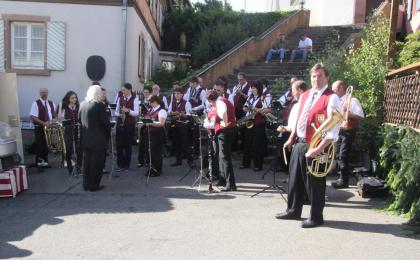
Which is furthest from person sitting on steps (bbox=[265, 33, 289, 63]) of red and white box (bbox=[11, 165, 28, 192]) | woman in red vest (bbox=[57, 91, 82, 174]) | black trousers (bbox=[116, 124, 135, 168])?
red and white box (bbox=[11, 165, 28, 192])

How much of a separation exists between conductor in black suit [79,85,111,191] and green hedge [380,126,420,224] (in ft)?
16.1

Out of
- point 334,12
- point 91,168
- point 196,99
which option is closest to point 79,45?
point 196,99

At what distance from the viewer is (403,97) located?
828 centimetres

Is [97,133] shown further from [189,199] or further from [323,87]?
[323,87]

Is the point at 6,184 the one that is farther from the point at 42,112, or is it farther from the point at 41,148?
the point at 42,112

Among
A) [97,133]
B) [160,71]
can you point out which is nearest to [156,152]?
[97,133]

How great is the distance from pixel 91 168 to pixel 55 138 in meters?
2.11

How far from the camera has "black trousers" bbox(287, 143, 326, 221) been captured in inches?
261

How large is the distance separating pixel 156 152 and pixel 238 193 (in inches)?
96.4

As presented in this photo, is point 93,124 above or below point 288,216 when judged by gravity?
above

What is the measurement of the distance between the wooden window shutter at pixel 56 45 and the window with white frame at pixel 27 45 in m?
0.31

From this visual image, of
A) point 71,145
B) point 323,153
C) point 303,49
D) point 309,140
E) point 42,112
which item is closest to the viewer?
point 323,153

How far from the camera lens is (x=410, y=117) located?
25.2ft

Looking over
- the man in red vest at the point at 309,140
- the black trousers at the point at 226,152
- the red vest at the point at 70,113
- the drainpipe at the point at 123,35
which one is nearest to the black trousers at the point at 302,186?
the man in red vest at the point at 309,140
